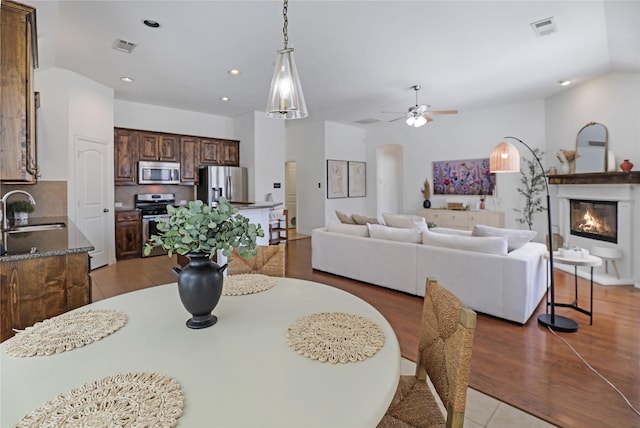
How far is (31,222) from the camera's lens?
3.92m

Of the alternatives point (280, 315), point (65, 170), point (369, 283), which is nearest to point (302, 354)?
point (280, 315)

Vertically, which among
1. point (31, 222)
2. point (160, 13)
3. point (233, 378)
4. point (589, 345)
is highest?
point (160, 13)

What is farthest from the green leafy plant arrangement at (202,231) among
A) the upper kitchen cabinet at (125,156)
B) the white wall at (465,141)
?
the white wall at (465,141)

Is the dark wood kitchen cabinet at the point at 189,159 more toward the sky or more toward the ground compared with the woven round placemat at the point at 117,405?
more toward the sky

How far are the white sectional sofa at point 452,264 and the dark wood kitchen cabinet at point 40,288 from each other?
291 centimetres

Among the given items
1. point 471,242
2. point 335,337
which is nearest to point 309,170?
point 471,242

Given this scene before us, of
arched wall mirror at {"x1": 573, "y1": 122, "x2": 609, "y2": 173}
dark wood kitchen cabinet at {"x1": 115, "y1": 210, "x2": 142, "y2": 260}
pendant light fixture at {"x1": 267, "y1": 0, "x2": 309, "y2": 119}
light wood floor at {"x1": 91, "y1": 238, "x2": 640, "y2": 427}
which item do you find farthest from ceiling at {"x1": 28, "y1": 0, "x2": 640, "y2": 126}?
light wood floor at {"x1": 91, "y1": 238, "x2": 640, "y2": 427}

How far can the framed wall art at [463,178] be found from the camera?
6.66m

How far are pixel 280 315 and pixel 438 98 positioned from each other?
5718mm

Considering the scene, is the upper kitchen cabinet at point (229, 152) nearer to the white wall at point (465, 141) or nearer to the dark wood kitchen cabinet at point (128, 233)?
the dark wood kitchen cabinet at point (128, 233)

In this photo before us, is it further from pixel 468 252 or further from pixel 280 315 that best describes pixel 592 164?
pixel 280 315

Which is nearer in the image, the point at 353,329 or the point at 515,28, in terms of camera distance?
the point at 353,329

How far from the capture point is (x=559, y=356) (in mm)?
2418

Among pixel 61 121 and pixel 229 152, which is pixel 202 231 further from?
pixel 229 152
